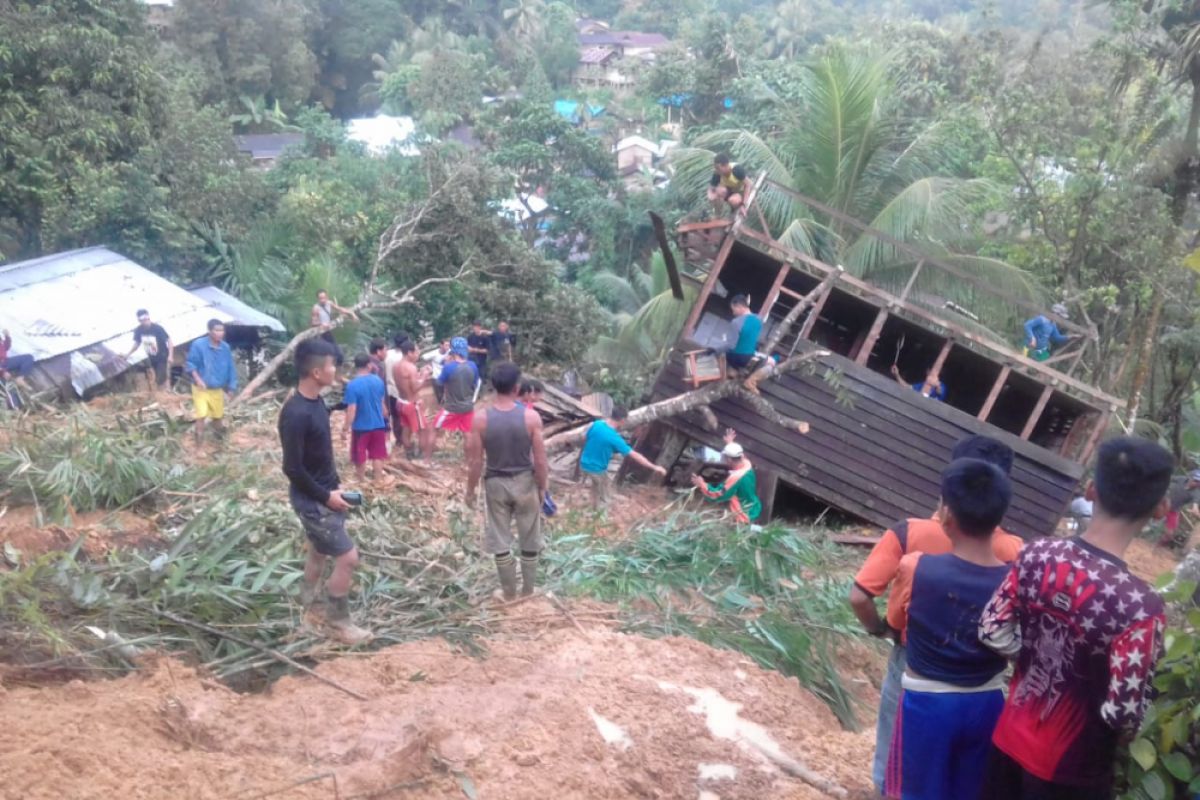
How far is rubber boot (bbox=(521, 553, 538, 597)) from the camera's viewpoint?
20.3 ft

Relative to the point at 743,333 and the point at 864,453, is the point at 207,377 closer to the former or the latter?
the point at 743,333

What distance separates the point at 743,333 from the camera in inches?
432

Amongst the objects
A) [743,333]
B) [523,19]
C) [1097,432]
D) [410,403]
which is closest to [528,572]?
[410,403]

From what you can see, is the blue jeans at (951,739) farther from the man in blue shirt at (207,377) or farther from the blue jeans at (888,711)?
the man in blue shirt at (207,377)

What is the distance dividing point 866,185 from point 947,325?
5632 millimetres

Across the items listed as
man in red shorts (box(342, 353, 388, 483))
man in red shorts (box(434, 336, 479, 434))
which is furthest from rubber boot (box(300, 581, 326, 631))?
man in red shorts (box(434, 336, 479, 434))

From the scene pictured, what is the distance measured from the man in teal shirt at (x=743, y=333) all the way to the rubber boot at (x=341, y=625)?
20.0 feet

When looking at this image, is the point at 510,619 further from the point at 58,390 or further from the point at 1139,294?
the point at 1139,294

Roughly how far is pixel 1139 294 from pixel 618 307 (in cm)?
1048

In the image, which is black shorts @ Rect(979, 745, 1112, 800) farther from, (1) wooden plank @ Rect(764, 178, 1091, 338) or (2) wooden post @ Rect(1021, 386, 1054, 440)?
(2) wooden post @ Rect(1021, 386, 1054, 440)

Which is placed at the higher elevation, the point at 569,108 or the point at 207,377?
the point at 569,108

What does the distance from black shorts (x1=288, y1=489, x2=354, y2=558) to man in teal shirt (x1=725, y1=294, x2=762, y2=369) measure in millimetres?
6093

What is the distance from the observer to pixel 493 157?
24.1 m

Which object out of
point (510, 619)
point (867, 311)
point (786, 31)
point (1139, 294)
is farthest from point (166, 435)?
point (786, 31)
